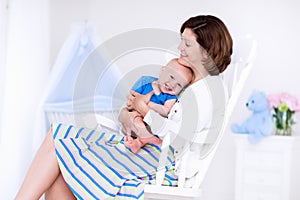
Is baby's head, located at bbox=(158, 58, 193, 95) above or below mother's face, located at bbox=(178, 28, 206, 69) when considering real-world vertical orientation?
below

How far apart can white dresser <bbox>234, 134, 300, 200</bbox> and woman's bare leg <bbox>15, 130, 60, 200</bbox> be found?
52.7 inches

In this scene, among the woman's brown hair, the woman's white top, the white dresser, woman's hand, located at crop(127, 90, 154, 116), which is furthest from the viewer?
the white dresser

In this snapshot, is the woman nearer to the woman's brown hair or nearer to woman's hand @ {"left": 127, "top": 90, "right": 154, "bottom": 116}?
the woman's brown hair

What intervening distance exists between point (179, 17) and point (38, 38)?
1.01 meters

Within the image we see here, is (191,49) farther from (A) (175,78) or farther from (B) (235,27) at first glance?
(B) (235,27)

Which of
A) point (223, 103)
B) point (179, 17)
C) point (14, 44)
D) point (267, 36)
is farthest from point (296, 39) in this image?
point (14, 44)

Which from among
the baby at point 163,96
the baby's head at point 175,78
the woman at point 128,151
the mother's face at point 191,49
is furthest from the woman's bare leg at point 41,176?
the mother's face at point 191,49

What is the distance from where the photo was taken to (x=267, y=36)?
3.20 meters

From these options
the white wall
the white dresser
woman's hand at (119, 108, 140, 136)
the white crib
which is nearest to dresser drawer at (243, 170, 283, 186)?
the white dresser

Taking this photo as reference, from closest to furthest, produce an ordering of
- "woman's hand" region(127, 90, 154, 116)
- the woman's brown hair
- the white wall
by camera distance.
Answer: the woman's brown hair
"woman's hand" region(127, 90, 154, 116)
the white wall

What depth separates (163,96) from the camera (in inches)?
81.7

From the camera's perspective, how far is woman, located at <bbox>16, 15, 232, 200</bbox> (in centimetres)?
185

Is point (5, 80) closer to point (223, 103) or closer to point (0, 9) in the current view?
point (0, 9)

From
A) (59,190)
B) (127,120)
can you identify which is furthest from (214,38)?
(59,190)
